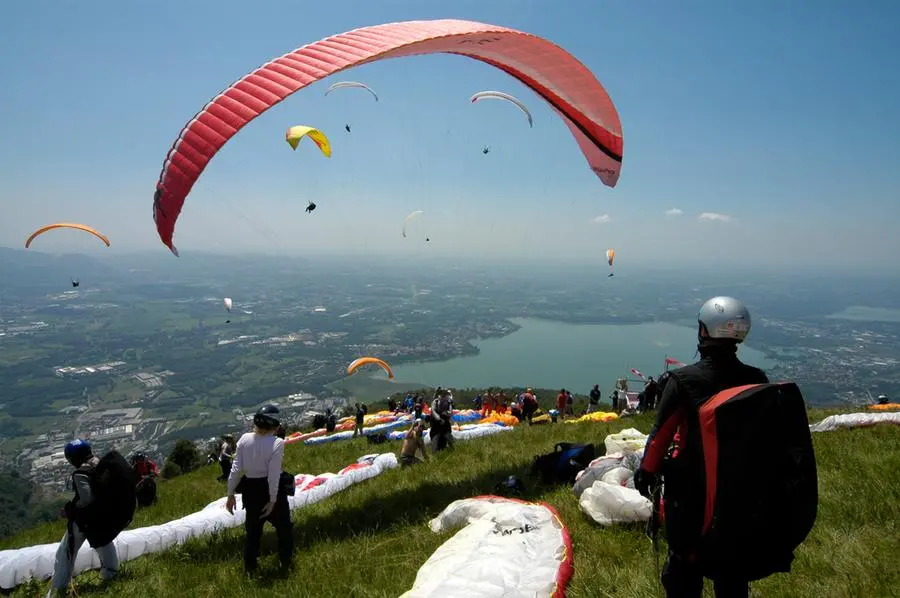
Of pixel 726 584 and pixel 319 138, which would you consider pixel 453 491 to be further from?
pixel 319 138

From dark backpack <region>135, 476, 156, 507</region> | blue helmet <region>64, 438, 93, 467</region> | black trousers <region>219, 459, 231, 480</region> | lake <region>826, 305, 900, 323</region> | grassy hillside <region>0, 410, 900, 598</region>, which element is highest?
blue helmet <region>64, 438, 93, 467</region>

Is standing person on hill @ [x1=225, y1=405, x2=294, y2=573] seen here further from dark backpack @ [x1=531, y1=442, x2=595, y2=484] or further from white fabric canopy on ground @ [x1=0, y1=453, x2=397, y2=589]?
dark backpack @ [x1=531, y1=442, x2=595, y2=484]

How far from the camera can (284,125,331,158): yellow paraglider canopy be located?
28.1 ft

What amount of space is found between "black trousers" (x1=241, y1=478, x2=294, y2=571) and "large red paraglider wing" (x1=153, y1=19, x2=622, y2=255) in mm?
3101

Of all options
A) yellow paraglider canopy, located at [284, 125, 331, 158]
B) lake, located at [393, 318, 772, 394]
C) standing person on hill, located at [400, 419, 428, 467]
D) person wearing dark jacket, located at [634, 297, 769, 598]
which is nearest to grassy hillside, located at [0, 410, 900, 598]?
standing person on hill, located at [400, 419, 428, 467]

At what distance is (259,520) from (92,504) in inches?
58.1

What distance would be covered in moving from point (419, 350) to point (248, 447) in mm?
104983

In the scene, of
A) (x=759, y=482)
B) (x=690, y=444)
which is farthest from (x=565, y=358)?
(x=759, y=482)

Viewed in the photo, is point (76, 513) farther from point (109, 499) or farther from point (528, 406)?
point (528, 406)

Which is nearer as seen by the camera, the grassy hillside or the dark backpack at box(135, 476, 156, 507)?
the grassy hillside

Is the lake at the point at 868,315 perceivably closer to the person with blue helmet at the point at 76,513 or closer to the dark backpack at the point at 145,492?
the dark backpack at the point at 145,492

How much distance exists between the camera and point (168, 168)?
552 centimetres

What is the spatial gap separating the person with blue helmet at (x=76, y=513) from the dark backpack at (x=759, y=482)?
195 inches

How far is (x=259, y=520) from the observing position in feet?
14.7
